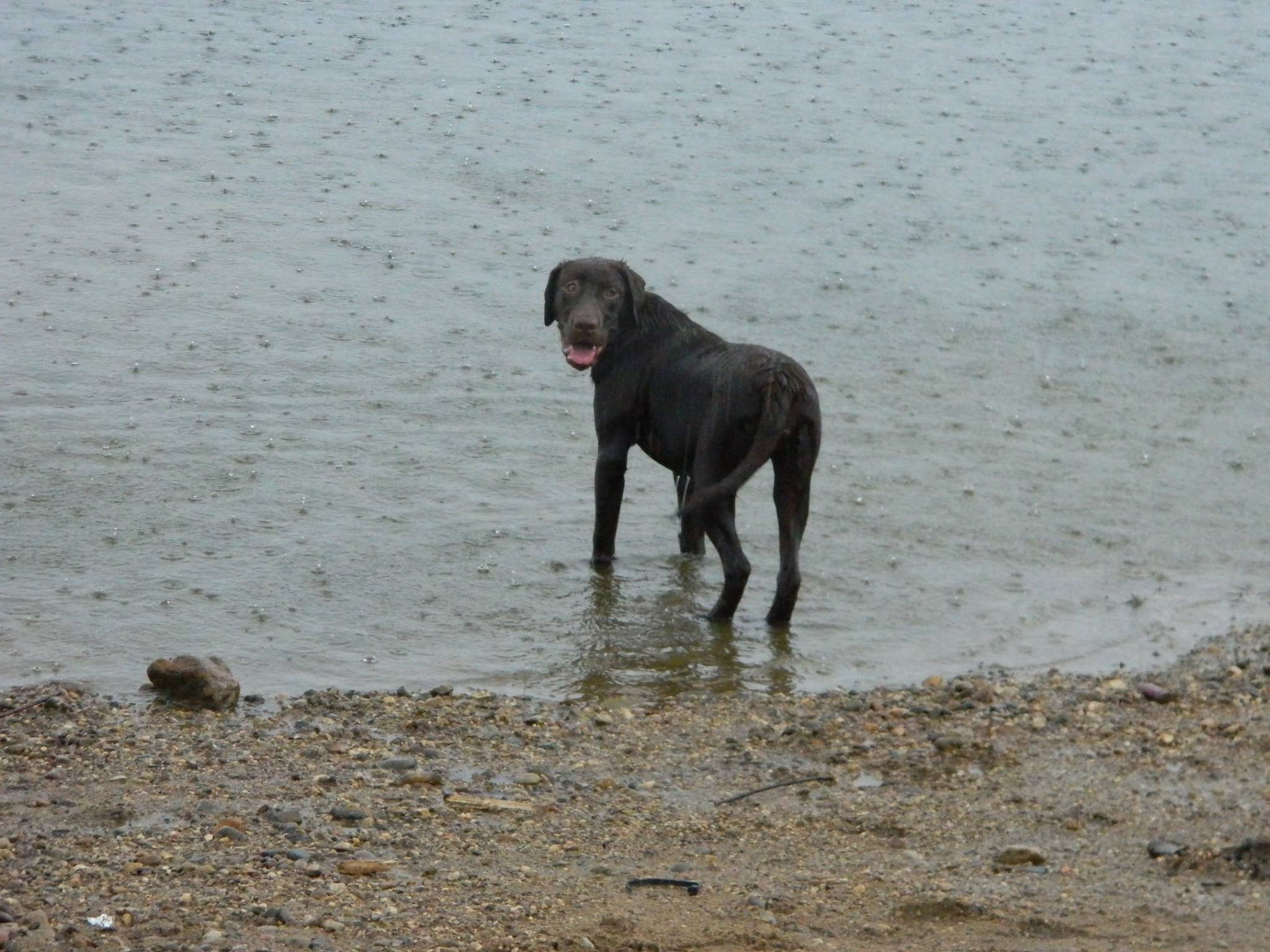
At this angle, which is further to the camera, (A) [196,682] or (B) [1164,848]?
(A) [196,682]

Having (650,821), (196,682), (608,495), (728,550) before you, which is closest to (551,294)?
(608,495)

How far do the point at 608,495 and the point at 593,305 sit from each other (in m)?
0.92

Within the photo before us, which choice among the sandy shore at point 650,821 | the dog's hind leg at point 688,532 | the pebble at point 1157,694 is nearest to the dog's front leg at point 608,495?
the dog's hind leg at point 688,532

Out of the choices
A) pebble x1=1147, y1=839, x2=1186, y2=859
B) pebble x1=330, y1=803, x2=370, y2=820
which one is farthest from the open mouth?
pebble x1=1147, y1=839, x2=1186, y2=859

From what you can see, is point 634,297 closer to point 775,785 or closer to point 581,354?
point 581,354

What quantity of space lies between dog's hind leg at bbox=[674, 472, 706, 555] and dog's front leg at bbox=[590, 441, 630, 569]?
28 cm

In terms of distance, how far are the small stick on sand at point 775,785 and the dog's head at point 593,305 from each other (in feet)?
10.2

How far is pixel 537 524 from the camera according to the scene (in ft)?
32.5

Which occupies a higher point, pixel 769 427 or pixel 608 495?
pixel 769 427

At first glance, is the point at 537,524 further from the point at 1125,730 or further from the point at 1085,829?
the point at 1085,829

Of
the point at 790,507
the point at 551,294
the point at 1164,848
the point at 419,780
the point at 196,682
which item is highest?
the point at 551,294

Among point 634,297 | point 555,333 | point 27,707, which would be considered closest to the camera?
point 27,707

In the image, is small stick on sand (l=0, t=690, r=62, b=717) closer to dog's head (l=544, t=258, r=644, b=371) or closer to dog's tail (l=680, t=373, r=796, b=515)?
dog's tail (l=680, t=373, r=796, b=515)

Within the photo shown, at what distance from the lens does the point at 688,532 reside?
9562mm
